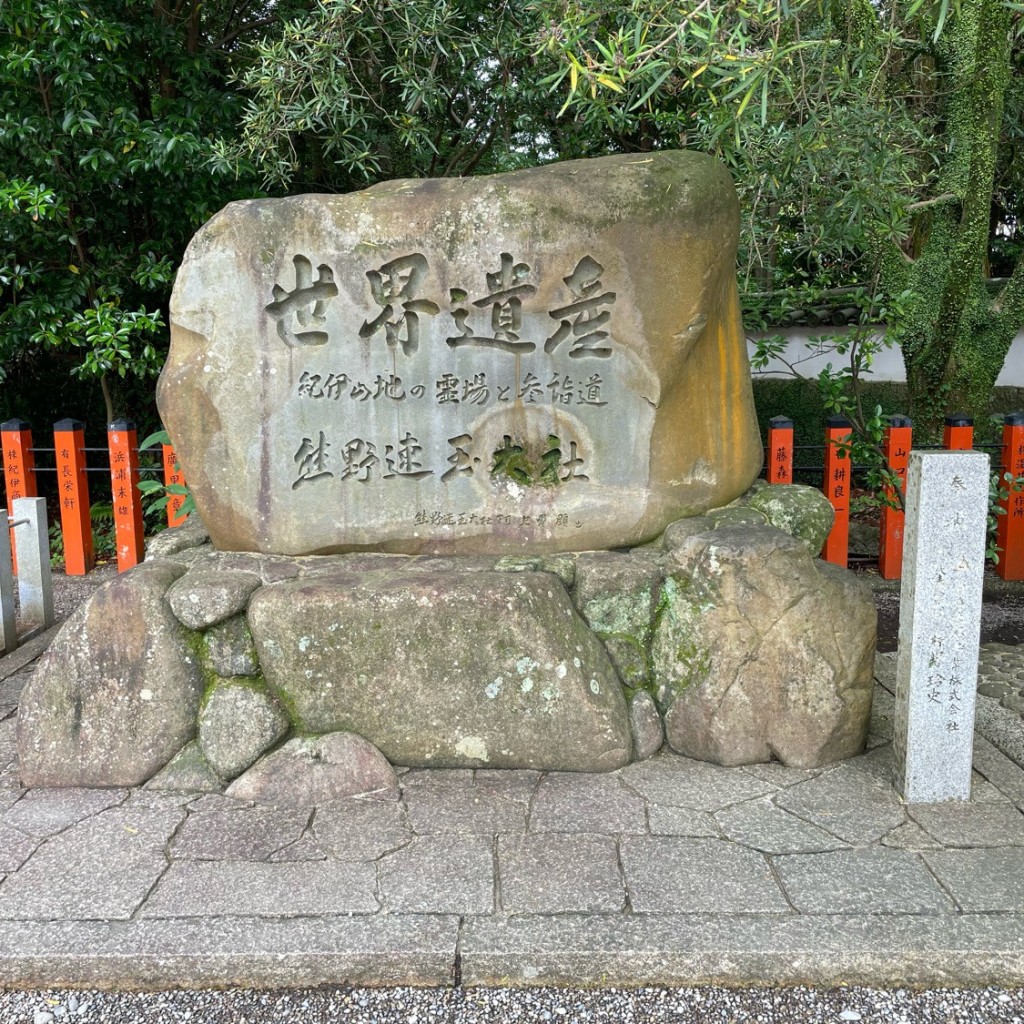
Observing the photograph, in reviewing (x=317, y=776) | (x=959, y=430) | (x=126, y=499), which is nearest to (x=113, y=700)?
(x=317, y=776)

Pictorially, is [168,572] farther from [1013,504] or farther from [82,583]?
[1013,504]

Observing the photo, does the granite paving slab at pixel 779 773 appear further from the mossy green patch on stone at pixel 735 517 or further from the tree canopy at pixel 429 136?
the tree canopy at pixel 429 136

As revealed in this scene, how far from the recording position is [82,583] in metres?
7.20

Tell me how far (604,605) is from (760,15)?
2244 mm

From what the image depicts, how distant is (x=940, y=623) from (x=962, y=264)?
205 inches

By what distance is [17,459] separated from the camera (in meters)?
7.39

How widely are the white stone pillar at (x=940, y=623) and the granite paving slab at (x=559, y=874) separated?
1232mm

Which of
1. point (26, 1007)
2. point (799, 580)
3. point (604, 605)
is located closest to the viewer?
point (26, 1007)

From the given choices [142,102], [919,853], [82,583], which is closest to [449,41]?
[142,102]

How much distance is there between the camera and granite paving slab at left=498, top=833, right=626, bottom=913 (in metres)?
2.73

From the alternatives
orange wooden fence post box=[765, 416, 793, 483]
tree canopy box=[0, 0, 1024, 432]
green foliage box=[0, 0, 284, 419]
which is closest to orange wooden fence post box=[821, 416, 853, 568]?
orange wooden fence post box=[765, 416, 793, 483]

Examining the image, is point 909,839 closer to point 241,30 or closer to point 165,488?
point 165,488

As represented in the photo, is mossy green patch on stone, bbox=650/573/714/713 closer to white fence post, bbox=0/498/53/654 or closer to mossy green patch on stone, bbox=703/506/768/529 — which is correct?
mossy green patch on stone, bbox=703/506/768/529

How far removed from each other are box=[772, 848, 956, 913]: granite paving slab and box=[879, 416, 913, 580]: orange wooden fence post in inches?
155
